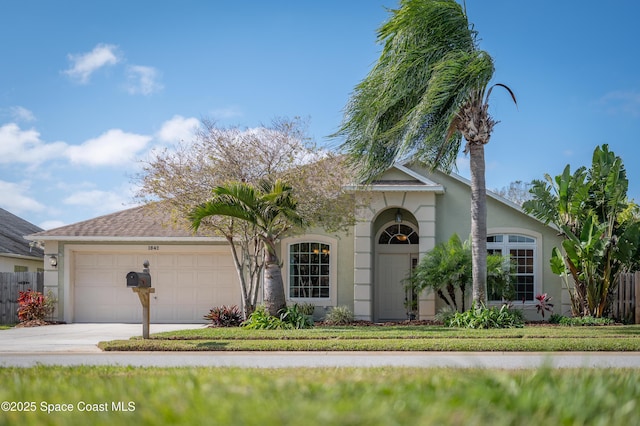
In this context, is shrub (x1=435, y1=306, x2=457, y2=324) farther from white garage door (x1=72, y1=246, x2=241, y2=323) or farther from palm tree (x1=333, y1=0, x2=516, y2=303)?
white garage door (x1=72, y1=246, x2=241, y2=323)

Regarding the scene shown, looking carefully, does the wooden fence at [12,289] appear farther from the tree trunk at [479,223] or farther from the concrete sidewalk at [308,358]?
the tree trunk at [479,223]

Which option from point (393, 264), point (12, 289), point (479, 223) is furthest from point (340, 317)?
point (12, 289)

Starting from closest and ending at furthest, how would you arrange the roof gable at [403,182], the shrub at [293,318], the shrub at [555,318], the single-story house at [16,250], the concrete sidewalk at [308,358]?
the concrete sidewalk at [308,358] → the shrub at [293,318] → the shrub at [555,318] → the roof gable at [403,182] → the single-story house at [16,250]

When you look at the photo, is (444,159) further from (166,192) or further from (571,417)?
(571,417)

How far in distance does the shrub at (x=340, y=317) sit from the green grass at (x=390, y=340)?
383 centimetres

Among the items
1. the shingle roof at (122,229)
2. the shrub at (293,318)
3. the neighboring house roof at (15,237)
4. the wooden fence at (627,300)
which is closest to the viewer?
the shrub at (293,318)

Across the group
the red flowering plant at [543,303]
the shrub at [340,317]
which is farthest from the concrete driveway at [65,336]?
the red flowering plant at [543,303]

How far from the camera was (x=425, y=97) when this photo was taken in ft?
53.7

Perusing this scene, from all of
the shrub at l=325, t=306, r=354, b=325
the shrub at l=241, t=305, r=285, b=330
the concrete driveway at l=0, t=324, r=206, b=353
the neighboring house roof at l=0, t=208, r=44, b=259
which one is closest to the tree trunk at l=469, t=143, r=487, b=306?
the shrub at l=325, t=306, r=354, b=325

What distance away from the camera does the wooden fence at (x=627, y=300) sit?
2023 cm

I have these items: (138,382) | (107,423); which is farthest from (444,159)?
(107,423)

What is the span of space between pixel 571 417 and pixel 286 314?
13.7 m

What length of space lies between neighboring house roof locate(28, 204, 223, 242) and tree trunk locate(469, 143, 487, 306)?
8.37 metres

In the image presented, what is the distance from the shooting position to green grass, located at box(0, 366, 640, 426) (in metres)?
3.98
